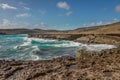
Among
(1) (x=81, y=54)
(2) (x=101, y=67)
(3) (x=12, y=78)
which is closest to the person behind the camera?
(3) (x=12, y=78)

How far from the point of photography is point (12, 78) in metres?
22.1

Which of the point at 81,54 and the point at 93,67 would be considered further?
the point at 81,54

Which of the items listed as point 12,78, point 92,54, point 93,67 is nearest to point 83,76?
point 93,67

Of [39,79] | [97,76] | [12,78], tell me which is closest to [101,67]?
[97,76]

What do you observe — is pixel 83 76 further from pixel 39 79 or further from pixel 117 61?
pixel 117 61

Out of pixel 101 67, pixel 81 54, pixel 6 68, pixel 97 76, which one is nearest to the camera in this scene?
pixel 97 76

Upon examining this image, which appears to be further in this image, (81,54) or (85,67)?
(81,54)

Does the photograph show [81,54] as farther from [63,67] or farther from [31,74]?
[31,74]

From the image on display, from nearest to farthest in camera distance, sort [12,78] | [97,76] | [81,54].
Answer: [97,76] < [12,78] < [81,54]

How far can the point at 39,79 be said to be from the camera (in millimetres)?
21109

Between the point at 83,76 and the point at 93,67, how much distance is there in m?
3.94

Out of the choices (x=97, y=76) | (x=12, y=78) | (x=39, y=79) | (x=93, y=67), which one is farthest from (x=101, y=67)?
(x=12, y=78)

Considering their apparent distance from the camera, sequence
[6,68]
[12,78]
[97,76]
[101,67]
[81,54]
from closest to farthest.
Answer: [97,76]
[12,78]
[101,67]
[6,68]
[81,54]

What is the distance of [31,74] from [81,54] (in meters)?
13.1
